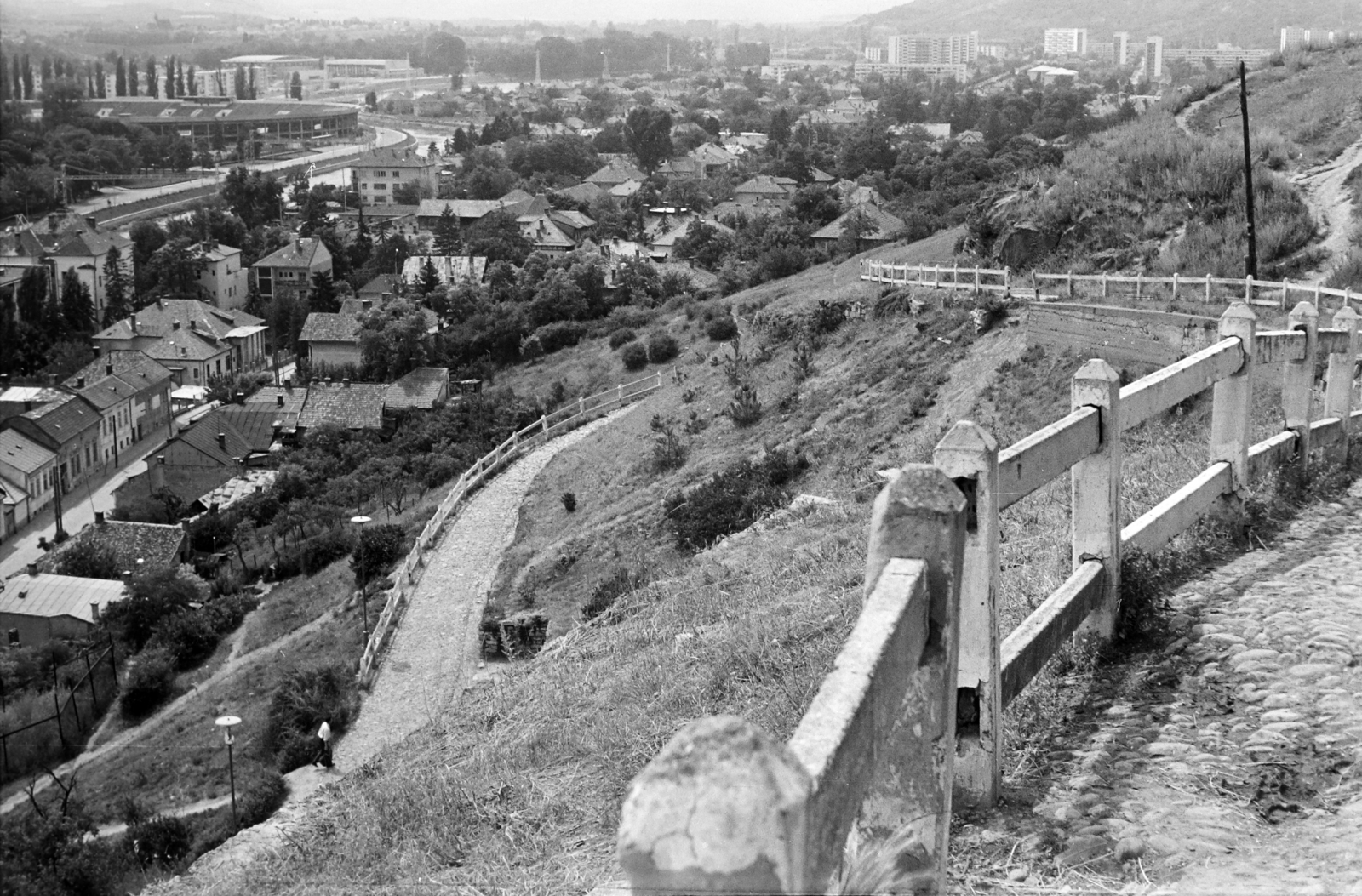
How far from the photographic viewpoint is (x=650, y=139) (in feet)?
352

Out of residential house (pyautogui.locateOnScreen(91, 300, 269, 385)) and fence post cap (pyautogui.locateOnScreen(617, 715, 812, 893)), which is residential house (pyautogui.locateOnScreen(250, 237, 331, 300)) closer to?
residential house (pyautogui.locateOnScreen(91, 300, 269, 385))

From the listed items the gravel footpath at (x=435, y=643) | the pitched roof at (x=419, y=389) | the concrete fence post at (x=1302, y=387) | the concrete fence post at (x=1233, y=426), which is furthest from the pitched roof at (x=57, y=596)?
the concrete fence post at (x=1233, y=426)

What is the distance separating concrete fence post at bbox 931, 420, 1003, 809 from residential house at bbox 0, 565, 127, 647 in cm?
2697

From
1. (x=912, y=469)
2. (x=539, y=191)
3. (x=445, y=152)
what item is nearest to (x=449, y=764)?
(x=912, y=469)

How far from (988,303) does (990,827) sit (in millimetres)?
19642

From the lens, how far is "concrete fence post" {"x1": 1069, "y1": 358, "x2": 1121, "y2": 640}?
543 cm

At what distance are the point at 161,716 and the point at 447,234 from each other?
163 feet

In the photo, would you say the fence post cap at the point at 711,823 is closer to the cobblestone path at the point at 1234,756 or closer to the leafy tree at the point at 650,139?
the cobblestone path at the point at 1234,756

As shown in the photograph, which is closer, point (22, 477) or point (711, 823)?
point (711, 823)

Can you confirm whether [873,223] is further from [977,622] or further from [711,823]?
[711,823]

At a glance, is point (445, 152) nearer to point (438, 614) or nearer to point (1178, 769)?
point (438, 614)

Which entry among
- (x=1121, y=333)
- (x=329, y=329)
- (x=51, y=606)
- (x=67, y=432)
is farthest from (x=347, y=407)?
(x=1121, y=333)

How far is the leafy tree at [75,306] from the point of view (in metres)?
62.6

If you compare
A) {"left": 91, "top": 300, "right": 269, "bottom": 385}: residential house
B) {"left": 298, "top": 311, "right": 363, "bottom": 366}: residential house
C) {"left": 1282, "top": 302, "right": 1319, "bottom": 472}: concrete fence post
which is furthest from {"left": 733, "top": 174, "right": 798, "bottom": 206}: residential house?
{"left": 1282, "top": 302, "right": 1319, "bottom": 472}: concrete fence post
